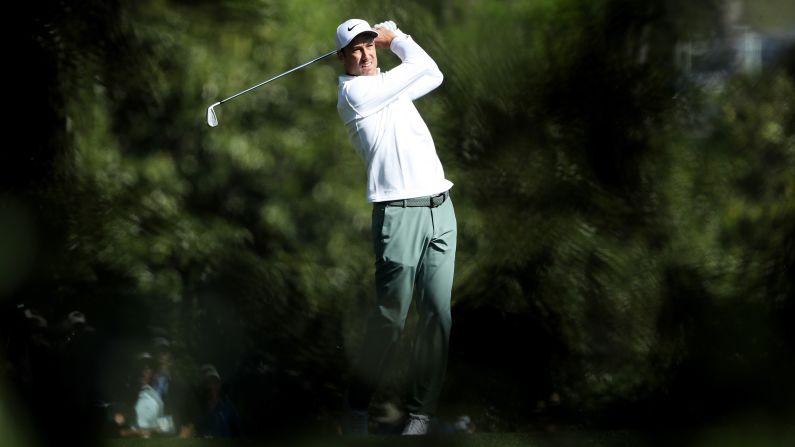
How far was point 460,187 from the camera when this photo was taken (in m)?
4.14

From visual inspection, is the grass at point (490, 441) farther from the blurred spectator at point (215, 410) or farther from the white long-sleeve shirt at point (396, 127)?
the blurred spectator at point (215, 410)

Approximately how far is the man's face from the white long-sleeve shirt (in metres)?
0.04

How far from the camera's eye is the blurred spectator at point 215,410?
12.7ft

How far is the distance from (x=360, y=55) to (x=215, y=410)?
152 centimetres

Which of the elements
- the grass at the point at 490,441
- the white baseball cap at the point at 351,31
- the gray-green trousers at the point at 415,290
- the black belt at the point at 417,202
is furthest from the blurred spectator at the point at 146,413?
the white baseball cap at the point at 351,31

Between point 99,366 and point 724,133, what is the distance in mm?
2267

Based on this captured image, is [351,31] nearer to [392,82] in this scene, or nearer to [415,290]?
[392,82]

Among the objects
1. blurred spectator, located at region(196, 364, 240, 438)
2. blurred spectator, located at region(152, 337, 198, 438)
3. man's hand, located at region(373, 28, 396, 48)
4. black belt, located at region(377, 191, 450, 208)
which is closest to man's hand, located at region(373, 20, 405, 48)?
man's hand, located at region(373, 28, 396, 48)

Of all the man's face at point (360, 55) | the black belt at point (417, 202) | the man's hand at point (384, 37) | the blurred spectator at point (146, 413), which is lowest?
the blurred spectator at point (146, 413)

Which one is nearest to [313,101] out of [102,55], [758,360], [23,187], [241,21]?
[241,21]

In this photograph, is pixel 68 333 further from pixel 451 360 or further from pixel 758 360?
pixel 758 360

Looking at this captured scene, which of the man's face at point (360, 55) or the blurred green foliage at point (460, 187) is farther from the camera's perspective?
the blurred green foliage at point (460, 187)

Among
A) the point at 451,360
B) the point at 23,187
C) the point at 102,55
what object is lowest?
the point at 451,360

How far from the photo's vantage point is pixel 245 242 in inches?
167
